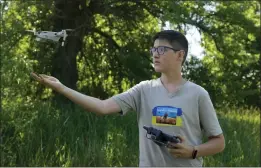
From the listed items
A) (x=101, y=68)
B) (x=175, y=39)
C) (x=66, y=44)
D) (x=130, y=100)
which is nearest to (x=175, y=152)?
(x=130, y=100)

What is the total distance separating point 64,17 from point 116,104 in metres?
9.22

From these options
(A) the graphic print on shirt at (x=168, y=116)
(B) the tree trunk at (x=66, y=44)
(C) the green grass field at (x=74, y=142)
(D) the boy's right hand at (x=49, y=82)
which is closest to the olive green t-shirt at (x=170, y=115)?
(A) the graphic print on shirt at (x=168, y=116)

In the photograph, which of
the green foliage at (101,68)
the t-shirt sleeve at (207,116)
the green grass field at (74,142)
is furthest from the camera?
the green foliage at (101,68)

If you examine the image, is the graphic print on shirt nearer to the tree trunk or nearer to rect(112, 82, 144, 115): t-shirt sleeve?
rect(112, 82, 144, 115): t-shirt sleeve

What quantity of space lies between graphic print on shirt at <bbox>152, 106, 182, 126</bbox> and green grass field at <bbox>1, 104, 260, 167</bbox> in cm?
523

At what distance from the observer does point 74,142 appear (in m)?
8.16

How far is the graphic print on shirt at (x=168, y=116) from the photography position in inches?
101

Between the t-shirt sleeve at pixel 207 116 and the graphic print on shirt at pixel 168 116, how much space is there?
14 centimetres

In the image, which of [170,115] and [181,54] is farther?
[181,54]

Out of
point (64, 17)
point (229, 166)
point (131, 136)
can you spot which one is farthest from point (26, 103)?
point (229, 166)

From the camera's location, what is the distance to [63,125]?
8633mm

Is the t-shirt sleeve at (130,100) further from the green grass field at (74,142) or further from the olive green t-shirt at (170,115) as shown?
the green grass field at (74,142)

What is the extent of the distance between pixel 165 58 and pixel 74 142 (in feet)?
18.6

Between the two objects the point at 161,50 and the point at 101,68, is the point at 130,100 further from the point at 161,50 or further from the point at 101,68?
the point at 101,68
